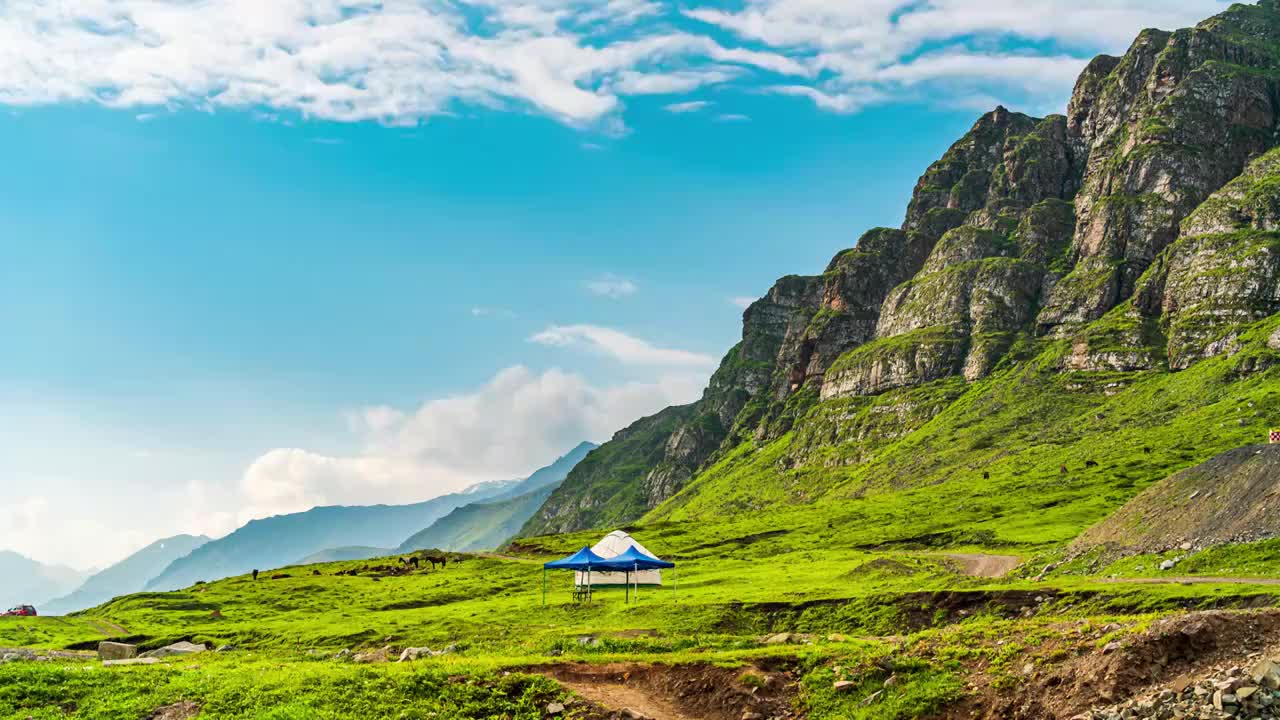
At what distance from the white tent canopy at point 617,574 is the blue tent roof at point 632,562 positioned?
432 mm

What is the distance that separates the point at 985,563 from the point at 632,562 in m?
46.5

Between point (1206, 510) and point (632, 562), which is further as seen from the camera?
point (632, 562)

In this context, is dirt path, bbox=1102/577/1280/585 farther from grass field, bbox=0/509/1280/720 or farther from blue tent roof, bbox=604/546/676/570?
blue tent roof, bbox=604/546/676/570

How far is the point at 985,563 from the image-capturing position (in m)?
96.9

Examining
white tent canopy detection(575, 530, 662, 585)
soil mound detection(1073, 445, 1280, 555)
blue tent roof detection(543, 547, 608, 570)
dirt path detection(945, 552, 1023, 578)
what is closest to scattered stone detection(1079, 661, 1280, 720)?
soil mound detection(1073, 445, 1280, 555)

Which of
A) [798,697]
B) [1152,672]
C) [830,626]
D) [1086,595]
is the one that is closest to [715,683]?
[798,697]

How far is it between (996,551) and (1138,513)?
4618 centimetres

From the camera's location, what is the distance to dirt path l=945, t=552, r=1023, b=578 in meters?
86.9

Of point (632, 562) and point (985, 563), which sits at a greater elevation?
point (632, 562)

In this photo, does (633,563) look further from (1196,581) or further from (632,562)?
(1196,581)

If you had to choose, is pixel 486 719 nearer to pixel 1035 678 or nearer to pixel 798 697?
pixel 798 697

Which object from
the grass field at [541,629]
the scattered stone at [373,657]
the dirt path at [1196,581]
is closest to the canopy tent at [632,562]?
the grass field at [541,629]

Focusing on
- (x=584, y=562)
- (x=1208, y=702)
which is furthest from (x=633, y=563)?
(x=1208, y=702)

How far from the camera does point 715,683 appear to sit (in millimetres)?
30609
